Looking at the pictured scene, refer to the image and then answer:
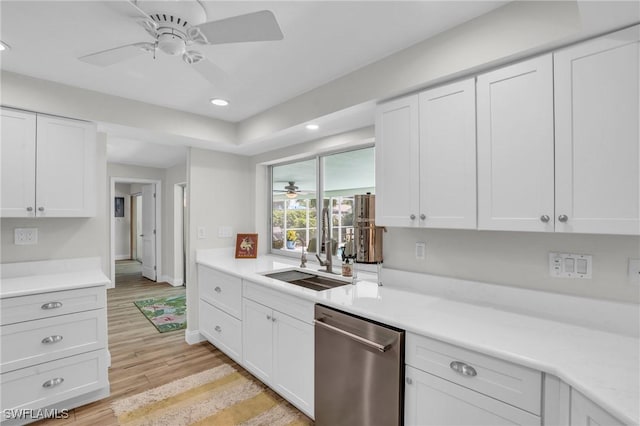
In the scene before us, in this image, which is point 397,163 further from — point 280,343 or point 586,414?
point 280,343

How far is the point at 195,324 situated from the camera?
11.0 feet

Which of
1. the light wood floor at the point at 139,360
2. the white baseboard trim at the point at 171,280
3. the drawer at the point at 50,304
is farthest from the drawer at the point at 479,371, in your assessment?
the white baseboard trim at the point at 171,280

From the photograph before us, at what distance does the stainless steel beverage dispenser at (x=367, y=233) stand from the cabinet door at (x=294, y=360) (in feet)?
2.13

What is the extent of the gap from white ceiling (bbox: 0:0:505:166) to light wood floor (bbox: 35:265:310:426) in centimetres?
238

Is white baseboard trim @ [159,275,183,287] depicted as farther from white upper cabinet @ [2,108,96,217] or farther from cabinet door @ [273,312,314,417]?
cabinet door @ [273,312,314,417]

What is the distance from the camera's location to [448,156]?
1678mm

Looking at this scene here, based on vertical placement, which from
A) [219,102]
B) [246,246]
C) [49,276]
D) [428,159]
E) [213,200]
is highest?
[219,102]

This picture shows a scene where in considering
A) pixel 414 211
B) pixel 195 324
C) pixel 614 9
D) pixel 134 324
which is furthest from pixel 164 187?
pixel 614 9

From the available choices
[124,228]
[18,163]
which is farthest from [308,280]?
[124,228]

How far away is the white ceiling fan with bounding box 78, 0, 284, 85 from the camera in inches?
48.9

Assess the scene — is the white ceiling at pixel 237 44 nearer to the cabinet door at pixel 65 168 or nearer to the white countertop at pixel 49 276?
the cabinet door at pixel 65 168

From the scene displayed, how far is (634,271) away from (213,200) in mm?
3376

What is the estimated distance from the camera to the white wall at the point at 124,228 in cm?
841

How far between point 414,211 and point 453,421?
1037mm
